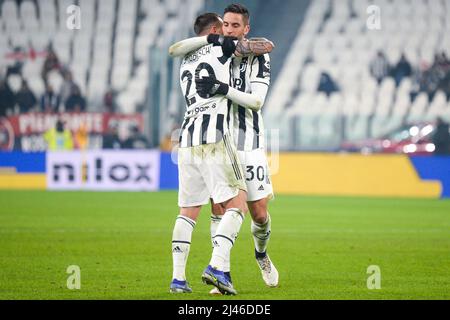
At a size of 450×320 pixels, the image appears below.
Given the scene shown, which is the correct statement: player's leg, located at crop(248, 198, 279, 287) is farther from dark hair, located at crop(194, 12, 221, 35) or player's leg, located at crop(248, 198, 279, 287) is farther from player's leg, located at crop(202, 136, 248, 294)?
dark hair, located at crop(194, 12, 221, 35)

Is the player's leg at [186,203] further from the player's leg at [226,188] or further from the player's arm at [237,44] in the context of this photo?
the player's arm at [237,44]

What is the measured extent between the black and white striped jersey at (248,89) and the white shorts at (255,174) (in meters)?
0.05

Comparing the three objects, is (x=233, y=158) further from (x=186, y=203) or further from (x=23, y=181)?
(x=23, y=181)

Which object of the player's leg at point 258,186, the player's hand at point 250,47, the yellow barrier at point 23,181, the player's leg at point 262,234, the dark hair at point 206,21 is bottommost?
the yellow barrier at point 23,181

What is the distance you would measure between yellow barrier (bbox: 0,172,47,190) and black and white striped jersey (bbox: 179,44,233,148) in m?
15.7

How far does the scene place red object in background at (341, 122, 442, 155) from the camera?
2738 cm

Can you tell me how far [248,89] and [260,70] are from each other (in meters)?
0.19

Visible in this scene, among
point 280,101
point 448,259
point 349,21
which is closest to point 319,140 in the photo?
point 280,101

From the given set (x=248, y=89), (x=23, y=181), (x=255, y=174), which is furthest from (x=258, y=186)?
(x=23, y=181)

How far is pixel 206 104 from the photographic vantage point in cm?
715

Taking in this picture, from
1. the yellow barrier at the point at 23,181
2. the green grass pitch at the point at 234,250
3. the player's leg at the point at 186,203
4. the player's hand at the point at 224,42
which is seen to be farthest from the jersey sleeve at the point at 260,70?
the yellow barrier at the point at 23,181

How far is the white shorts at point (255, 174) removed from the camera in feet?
24.2
